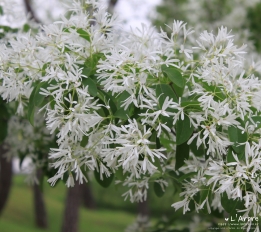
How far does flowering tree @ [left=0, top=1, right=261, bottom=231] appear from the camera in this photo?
195cm

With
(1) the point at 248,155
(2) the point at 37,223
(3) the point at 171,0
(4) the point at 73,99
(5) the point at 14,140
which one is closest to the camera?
(1) the point at 248,155

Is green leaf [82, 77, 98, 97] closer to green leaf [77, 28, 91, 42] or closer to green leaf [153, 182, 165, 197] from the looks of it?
green leaf [77, 28, 91, 42]

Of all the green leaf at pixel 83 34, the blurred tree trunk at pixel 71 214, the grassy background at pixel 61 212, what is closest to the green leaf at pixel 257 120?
the green leaf at pixel 83 34

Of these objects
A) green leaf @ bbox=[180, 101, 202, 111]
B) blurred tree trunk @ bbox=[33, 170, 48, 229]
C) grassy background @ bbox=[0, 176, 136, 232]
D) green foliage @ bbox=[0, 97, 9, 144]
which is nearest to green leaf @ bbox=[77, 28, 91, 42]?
green leaf @ bbox=[180, 101, 202, 111]

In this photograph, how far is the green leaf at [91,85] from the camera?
2066mm

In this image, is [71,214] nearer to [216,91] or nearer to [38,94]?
[38,94]

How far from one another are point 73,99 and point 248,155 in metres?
0.83

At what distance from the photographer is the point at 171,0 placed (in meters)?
9.55

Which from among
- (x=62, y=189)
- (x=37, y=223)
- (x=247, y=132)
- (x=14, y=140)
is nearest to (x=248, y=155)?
(x=247, y=132)

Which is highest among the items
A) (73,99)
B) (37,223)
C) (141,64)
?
(141,64)

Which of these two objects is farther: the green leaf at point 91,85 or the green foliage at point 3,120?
the green foliage at point 3,120

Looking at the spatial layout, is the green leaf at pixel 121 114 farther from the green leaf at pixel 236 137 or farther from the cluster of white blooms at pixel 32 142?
the cluster of white blooms at pixel 32 142

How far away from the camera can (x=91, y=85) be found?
2.11 meters

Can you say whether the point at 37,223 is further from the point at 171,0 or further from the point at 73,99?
the point at 73,99
